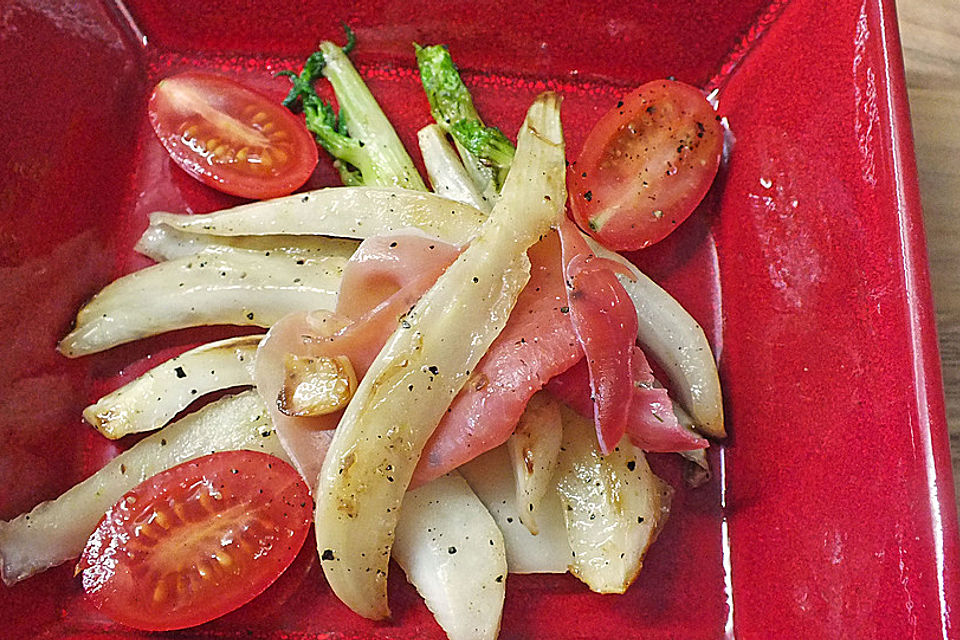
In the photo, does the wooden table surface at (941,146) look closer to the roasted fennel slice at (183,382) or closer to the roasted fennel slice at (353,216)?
the roasted fennel slice at (353,216)

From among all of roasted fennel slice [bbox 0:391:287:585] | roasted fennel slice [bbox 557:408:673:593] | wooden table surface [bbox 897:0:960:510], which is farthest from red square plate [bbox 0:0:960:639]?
wooden table surface [bbox 897:0:960:510]

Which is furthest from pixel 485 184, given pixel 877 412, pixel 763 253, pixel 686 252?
pixel 877 412

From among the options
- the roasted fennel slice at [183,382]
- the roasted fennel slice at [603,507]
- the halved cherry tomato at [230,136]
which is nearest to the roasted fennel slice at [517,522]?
the roasted fennel slice at [603,507]

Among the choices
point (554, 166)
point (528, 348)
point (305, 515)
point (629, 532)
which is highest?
point (554, 166)

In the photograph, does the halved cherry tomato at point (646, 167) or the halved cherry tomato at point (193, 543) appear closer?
the halved cherry tomato at point (193, 543)

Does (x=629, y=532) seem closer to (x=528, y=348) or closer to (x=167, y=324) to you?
(x=528, y=348)

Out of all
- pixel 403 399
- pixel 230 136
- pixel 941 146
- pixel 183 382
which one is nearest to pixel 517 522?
pixel 403 399
